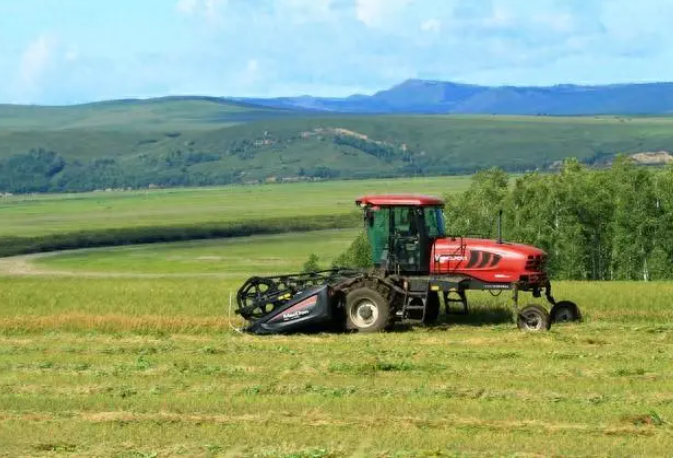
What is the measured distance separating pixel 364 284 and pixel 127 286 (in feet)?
45.4

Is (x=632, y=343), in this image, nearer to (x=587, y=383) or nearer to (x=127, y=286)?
(x=587, y=383)

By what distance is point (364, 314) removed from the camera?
27.8m

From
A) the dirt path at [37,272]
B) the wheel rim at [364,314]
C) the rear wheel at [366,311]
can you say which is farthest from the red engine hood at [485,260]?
the dirt path at [37,272]

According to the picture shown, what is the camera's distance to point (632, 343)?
2491 cm

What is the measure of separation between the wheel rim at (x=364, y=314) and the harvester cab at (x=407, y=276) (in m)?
0.02

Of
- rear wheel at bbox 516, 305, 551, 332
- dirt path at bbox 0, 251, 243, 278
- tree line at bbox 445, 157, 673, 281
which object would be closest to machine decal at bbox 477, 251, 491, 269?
rear wheel at bbox 516, 305, 551, 332

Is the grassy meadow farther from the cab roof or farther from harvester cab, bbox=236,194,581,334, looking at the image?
the cab roof

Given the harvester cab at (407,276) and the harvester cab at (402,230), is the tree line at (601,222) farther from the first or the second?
the harvester cab at (402,230)

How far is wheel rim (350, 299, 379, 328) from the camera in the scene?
1089 inches

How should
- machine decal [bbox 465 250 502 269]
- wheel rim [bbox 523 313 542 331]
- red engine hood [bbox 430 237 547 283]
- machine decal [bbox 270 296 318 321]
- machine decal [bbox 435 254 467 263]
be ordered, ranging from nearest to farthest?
machine decal [bbox 270 296 318 321] → wheel rim [bbox 523 313 542 331] → red engine hood [bbox 430 237 547 283] → machine decal [bbox 465 250 502 269] → machine decal [bbox 435 254 467 263]

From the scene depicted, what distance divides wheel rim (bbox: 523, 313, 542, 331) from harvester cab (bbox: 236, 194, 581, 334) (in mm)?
23

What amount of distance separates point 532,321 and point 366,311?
12.3ft

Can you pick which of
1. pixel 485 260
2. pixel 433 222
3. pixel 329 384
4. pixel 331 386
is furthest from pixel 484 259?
pixel 331 386

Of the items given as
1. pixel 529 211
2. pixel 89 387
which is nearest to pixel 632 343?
pixel 89 387
